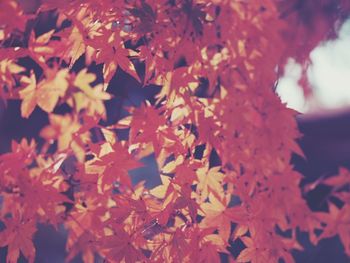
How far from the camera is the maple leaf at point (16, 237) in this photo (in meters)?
1.10

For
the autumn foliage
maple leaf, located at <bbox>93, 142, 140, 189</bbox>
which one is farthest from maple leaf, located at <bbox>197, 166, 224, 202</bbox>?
maple leaf, located at <bbox>93, 142, 140, 189</bbox>

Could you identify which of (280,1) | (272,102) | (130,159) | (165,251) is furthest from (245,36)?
(165,251)

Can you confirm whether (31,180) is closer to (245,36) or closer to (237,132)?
(237,132)

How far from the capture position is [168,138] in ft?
3.64

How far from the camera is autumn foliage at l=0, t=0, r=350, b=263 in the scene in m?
1.05

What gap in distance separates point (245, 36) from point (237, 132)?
348 mm

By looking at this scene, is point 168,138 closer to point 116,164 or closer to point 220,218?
point 116,164

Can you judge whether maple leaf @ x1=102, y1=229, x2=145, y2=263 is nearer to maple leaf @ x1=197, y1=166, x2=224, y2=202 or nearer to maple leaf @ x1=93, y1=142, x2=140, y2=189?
maple leaf @ x1=93, y1=142, x2=140, y2=189

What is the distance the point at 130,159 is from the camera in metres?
1.12

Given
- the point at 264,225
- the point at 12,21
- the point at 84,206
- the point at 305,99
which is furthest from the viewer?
the point at 305,99

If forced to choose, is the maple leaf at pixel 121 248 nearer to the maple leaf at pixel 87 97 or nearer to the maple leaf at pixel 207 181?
the maple leaf at pixel 207 181

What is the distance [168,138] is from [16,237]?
0.51 m

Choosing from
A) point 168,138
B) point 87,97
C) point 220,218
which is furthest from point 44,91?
point 220,218

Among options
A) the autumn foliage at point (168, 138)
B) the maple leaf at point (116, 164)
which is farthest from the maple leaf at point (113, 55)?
the maple leaf at point (116, 164)
